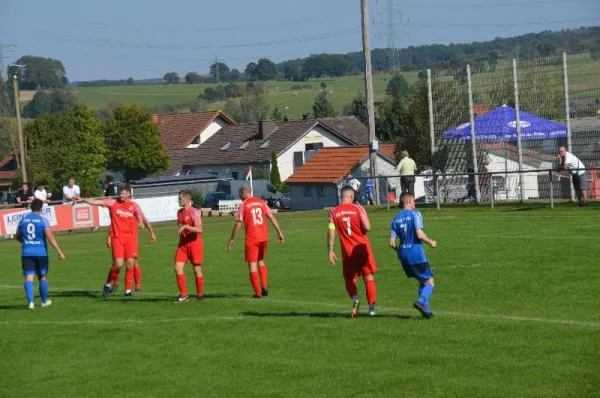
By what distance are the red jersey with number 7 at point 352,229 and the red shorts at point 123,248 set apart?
5879 millimetres

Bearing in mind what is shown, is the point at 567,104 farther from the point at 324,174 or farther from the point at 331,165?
the point at 324,174

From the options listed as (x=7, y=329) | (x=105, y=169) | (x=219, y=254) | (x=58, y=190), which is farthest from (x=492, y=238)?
(x=105, y=169)

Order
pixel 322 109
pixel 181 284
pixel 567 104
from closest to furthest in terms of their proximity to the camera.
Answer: pixel 181 284, pixel 567 104, pixel 322 109

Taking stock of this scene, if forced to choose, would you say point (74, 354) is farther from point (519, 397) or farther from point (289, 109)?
point (289, 109)

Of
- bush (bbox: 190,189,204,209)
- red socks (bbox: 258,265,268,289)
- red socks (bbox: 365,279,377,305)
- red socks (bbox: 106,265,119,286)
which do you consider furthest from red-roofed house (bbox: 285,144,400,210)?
red socks (bbox: 365,279,377,305)

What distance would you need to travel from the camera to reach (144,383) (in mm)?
11695

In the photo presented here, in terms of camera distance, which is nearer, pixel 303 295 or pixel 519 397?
pixel 519 397

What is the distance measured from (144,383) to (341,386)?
2298 mm

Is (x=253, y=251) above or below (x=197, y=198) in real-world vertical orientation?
below

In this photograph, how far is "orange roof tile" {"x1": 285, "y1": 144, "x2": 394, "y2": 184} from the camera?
5556 centimetres

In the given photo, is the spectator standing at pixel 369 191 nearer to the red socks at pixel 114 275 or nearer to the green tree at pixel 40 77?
the red socks at pixel 114 275

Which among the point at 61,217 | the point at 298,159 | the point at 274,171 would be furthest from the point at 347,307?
the point at 298,159

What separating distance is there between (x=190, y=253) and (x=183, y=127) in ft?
309

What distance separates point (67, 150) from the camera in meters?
83.8
